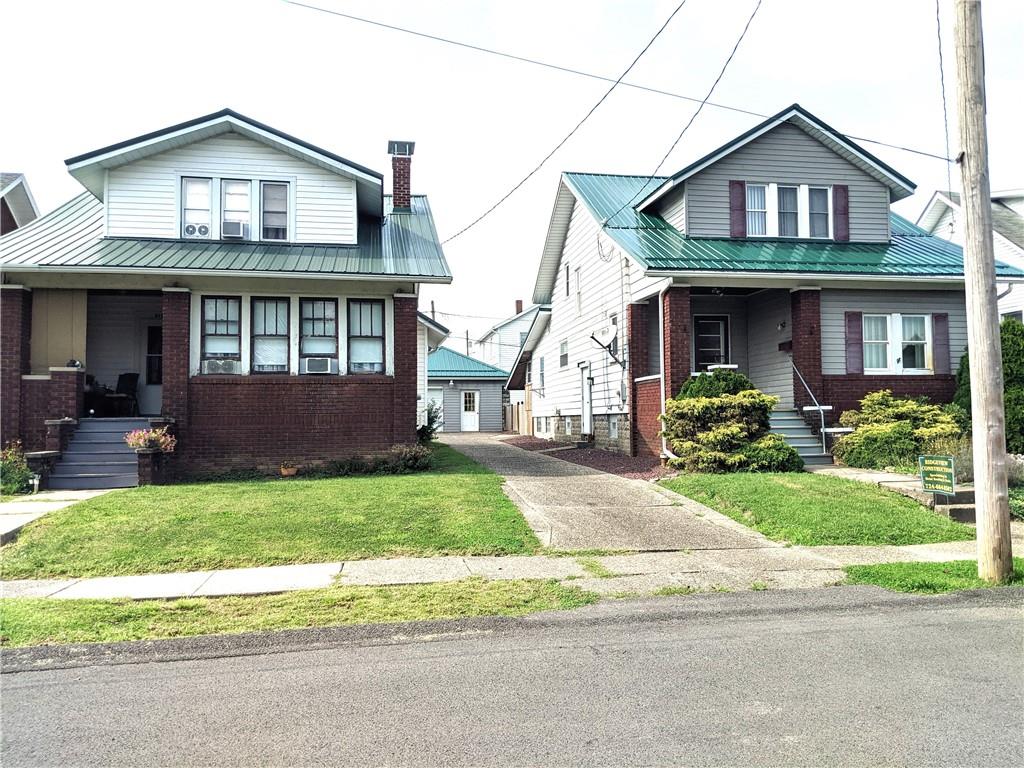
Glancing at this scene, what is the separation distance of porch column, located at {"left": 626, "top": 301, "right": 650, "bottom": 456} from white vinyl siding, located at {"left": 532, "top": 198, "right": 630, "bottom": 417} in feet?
0.84

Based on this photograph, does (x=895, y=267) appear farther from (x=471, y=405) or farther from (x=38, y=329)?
(x=471, y=405)

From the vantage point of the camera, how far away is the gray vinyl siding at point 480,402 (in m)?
39.8

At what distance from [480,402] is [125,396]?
81.8 feet

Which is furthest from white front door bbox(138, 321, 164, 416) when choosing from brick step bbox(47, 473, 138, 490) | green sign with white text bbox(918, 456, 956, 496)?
green sign with white text bbox(918, 456, 956, 496)

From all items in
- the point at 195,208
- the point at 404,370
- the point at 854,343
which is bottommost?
the point at 404,370

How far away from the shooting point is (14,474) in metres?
13.0

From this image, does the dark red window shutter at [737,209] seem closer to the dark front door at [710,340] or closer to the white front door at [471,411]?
the dark front door at [710,340]

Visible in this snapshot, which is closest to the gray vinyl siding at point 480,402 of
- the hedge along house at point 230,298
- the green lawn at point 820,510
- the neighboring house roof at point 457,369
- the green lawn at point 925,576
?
the neighboring house roof at point 457,369

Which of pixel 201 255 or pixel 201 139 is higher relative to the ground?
pixel 201 139

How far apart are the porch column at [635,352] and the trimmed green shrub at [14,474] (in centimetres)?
1247

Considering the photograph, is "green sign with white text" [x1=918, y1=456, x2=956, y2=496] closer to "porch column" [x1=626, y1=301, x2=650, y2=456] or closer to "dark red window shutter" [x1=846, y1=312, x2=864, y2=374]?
"dark red window shutter" [x1=846, y1=312, x2=864, y2=374]

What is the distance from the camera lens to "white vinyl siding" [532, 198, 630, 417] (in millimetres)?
19125

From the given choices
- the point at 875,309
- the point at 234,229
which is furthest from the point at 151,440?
the point at 875,309

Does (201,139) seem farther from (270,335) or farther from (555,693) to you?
(555,693)
